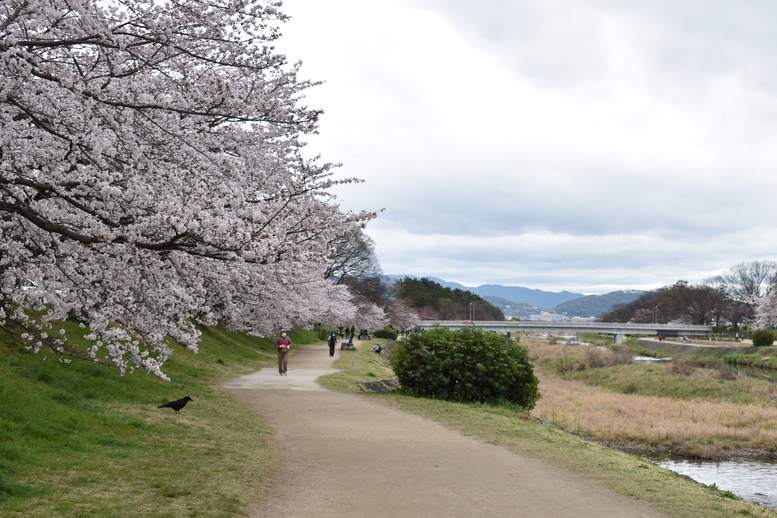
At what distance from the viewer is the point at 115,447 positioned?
811 centimetres

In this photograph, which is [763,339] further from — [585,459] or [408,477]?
[408,477]

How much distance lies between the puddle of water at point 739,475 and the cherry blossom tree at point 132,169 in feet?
36.1

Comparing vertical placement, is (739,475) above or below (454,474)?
below

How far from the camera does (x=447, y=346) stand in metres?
16.7

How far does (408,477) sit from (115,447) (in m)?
4.00

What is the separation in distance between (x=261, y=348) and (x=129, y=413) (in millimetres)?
25819

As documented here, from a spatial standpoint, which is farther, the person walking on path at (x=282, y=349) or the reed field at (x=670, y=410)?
the person walking on path at (x=282, y=349)

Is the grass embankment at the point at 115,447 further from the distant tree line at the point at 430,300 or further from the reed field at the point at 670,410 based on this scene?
the distant tree line at the point at 430,300

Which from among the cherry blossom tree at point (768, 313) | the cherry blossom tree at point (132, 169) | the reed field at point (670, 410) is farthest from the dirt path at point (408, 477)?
the cherry blossom tree at point (768, 313)

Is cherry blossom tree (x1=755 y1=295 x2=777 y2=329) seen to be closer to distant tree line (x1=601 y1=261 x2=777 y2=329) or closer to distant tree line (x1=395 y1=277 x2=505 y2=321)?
distant tree line (x1=601 y1=261 x2=777 y2=329)

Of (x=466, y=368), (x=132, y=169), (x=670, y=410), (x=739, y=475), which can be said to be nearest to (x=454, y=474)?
(x=132, y=169)

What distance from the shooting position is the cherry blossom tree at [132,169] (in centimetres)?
653

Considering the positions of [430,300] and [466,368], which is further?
[430,300]

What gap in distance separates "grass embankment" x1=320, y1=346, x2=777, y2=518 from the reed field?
5552mm
